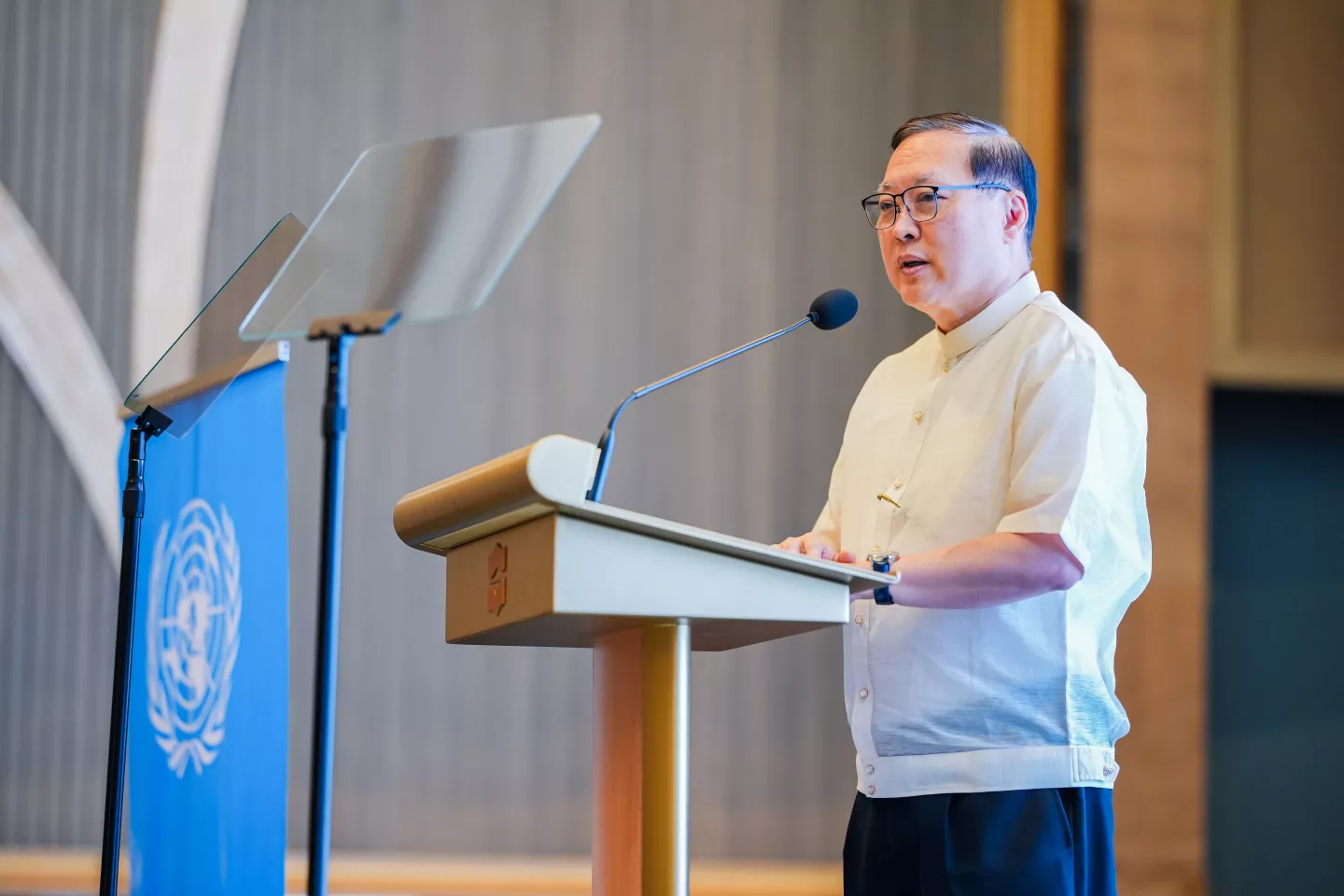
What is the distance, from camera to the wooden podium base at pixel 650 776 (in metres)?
1.34

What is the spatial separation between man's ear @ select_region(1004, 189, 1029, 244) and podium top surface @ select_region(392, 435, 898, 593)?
72 cm

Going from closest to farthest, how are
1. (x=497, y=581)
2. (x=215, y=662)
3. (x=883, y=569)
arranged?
(x=497, y=581), (x=883, y=569), (x=215, y=662)

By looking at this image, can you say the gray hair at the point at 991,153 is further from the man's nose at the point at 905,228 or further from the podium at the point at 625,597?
the podium at the point at 625,597

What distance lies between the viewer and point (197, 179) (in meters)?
4.17

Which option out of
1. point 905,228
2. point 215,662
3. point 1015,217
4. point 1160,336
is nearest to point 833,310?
point 905,228

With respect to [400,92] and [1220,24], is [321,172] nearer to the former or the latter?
[400,92]

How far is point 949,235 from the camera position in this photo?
1935mm

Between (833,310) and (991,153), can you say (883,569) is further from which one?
(991,153)

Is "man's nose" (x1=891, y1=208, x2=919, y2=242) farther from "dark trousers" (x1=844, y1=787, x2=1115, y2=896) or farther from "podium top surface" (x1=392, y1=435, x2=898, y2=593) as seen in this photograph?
"dark trousers" (x1=844, y1=787, x2=1115, y2=896)

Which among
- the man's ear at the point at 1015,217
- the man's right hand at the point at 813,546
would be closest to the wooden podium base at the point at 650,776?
the man's right hand at the point at 813,546

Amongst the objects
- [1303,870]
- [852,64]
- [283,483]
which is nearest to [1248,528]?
[1303,870]

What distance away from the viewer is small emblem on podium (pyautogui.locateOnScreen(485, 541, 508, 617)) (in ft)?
4.55

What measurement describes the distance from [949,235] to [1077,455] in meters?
0.43

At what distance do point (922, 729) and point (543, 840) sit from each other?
243cm
